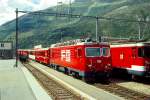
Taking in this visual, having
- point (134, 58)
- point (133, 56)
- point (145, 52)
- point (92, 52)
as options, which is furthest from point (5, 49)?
point (145, 52)

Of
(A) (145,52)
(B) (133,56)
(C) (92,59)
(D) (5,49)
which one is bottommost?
(C) (92,59)

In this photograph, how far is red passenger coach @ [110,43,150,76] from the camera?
87.6 ft

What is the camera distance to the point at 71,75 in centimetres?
3566

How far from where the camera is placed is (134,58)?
2792 cm

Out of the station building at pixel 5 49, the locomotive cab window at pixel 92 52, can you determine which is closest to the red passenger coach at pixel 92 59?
the locomotive cab window at pixel 92 52

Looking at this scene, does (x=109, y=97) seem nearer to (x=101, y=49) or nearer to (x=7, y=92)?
(x=7, y=92)

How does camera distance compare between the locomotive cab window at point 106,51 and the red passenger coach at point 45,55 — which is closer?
the locomotive cab window at point 106,51

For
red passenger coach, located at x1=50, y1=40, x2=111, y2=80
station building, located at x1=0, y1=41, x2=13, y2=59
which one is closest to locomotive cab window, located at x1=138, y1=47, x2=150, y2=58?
red passenger coach, located at x1=50, y1=40, x2=111, y2=80

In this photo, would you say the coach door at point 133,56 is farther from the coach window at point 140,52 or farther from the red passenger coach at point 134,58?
the coach window at point 140,52

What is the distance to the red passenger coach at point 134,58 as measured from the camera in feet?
87.6

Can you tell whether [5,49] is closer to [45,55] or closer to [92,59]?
[45,55]

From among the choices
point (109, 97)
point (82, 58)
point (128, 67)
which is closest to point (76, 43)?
point (82, 58)

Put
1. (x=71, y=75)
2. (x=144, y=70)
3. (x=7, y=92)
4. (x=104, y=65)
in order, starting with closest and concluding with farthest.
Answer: (x=7, y=92)
(x=144, y=70)
(x=104, y=65)
(x=71, y=75)

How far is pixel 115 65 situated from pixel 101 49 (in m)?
4.21
